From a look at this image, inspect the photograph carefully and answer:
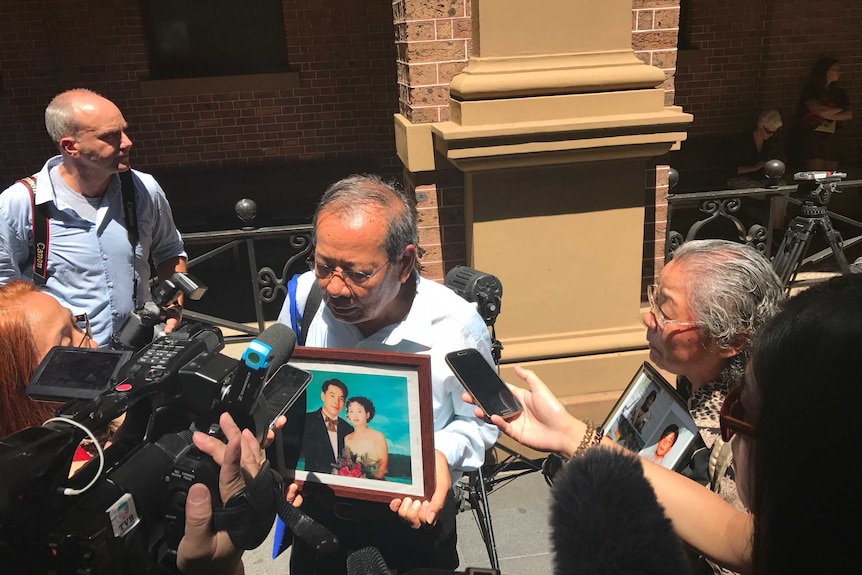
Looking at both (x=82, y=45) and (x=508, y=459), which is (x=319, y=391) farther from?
(x=82, y=45)

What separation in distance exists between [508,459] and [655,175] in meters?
1.89

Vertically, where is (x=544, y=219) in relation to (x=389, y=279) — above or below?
below

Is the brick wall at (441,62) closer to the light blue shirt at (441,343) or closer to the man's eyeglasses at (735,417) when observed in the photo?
the light blue shirt at (441,343)

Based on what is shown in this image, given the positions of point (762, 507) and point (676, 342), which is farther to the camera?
point (676, 342)

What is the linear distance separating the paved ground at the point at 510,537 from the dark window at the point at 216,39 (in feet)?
21.1

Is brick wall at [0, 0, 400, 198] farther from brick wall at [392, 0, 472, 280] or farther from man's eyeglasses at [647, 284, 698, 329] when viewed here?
man's eyeglasses at [647, 284, 698, 329]

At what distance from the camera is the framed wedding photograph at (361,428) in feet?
5.50

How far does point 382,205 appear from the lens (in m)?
1.95

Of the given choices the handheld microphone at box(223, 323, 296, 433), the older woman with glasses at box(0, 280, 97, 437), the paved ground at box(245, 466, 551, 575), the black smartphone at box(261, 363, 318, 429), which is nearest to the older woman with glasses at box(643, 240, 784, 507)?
the black smartphone at box(261, 363, 318, 429)

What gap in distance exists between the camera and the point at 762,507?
0.88 metres

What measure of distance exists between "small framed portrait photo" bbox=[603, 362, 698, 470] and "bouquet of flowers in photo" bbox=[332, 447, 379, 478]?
2.41 feet

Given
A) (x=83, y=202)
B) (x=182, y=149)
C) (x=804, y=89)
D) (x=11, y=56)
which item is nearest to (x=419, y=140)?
(x=83, y=202)

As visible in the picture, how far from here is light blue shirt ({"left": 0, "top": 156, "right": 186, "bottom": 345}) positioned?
275 cm

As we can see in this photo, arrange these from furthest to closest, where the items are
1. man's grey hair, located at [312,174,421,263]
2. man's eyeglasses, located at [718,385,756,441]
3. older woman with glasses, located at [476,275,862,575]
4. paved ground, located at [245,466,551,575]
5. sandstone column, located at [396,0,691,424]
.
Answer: sandstone column, located at [396,0,691,424]
paved ground, located at [245,466,551,575]
man's grey hair, located at [312,174,421,263]
man's eyeglasses, located at [718,385,756,441]
older woman with glasses, located at [476,275,862,575]
